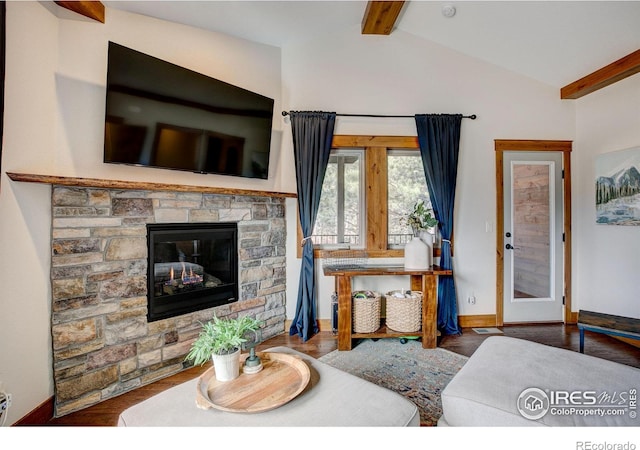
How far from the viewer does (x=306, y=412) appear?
3.90 ft

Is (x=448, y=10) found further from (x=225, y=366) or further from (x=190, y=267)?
(x=225, y=366)

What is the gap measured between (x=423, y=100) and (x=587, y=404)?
2903mm

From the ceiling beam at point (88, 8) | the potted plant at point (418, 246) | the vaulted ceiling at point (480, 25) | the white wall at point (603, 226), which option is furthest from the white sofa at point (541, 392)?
the ceiling beam at point (88, 8)

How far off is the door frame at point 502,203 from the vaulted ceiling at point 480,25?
0.69 metres

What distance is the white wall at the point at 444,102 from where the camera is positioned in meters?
3.21

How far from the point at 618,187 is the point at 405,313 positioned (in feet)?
7.98

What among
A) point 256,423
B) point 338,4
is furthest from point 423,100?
point 256,423

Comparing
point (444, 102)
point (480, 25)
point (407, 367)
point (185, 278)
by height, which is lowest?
point (407, 367)

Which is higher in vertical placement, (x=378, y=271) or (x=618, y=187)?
(x=618, y=187)

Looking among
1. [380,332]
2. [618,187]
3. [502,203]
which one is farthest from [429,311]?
[618,187]

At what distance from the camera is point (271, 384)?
1365 millimetres

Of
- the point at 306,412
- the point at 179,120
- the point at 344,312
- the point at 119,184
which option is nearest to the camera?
the point at 306,412

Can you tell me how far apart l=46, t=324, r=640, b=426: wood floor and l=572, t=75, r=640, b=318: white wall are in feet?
1.28

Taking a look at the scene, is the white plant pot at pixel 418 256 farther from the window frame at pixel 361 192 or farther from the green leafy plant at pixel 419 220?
the window frame at pixel 361 192
